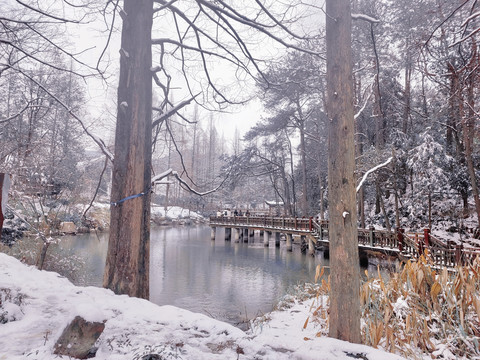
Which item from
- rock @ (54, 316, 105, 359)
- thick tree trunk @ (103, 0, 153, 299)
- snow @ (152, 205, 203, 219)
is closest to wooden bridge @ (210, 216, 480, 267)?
thick tree trunk @ (103, 0, 153, 299)

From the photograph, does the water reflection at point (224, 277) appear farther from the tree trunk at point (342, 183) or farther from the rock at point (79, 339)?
the rock at point (79, 339)

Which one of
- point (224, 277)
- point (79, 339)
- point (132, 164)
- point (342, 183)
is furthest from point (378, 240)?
point (79, 339)

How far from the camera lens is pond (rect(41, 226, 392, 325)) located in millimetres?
9266

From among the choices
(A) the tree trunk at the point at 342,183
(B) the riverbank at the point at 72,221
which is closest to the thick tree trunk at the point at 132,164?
(B) the riverbank at the point at 72,221

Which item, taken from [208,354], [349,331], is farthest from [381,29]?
[208,354]

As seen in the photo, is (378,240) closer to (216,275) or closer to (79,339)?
(216,275)

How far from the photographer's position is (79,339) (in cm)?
199

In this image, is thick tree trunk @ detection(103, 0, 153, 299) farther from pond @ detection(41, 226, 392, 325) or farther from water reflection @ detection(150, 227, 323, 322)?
water reflection @ detection(150, 227, 323, 322)

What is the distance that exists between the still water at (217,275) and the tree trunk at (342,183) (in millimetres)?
5696

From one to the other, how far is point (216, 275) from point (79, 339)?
1181 centimetres

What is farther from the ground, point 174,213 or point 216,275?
point 174,213

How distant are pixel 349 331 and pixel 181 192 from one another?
48564 millimetres

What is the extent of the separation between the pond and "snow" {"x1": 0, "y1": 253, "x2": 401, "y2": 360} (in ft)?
15.4

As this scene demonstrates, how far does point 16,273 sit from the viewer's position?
3.51 meters
